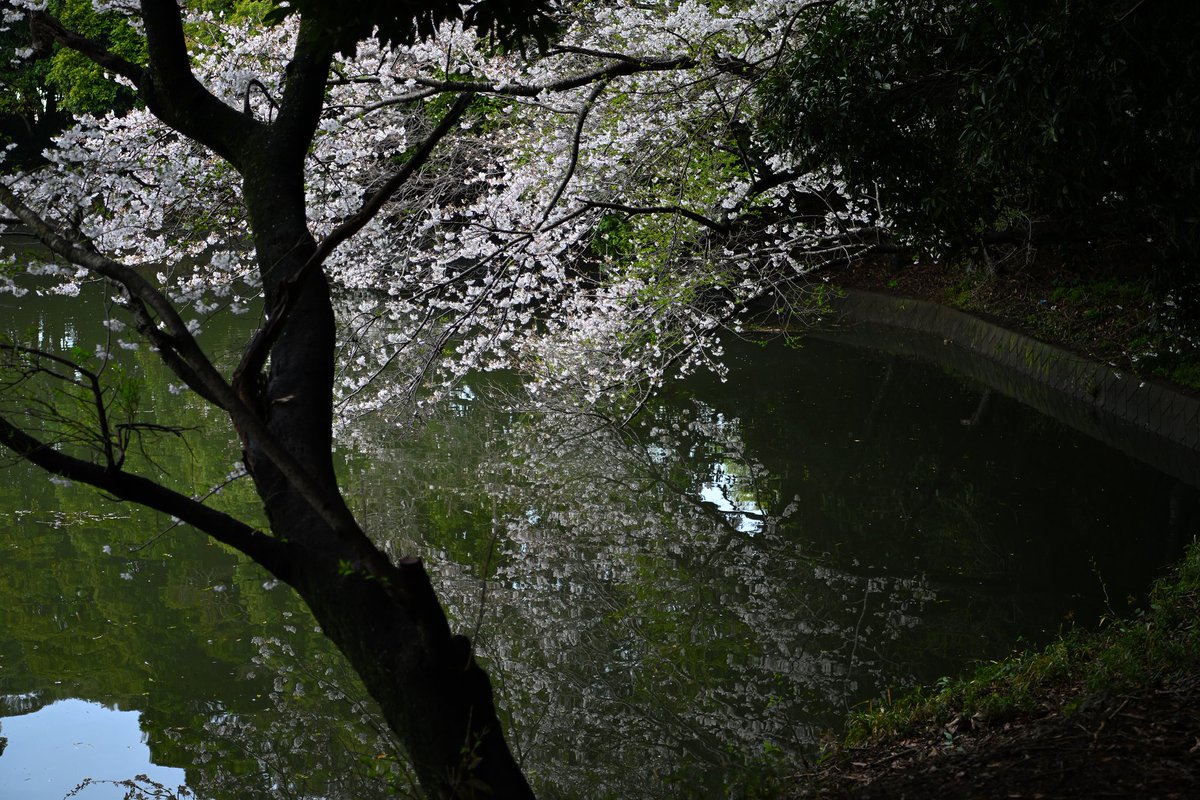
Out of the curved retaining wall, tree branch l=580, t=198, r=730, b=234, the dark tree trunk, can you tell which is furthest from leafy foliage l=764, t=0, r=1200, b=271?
the curved retaining wall

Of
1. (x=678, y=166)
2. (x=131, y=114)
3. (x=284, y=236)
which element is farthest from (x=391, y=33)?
(x=131, y=114)

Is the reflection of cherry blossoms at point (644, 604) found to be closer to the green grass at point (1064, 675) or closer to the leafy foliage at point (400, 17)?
the green grass at point (1064, 675)

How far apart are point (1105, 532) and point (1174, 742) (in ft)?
16.0

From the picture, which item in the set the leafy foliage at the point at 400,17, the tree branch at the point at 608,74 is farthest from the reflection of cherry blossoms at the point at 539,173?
the leafy foliage at the point at 400,17

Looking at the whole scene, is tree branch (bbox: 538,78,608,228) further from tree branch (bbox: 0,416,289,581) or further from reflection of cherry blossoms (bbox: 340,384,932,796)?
tree branch (bbox: 0,416,289,581)

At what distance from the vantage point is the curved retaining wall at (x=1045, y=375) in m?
9.30

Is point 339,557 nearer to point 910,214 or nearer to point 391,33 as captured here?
point 391,33

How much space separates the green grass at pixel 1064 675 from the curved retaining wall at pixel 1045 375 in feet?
14.3

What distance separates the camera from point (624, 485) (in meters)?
8.77

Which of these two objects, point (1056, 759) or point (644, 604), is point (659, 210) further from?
point (1056, 759)

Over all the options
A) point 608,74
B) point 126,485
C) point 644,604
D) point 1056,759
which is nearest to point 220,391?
Result: point 126,485

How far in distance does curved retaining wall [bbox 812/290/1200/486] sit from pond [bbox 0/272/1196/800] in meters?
0.39

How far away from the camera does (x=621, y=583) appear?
6.66 meters

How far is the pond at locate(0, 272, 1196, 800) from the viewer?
16.1 feet
